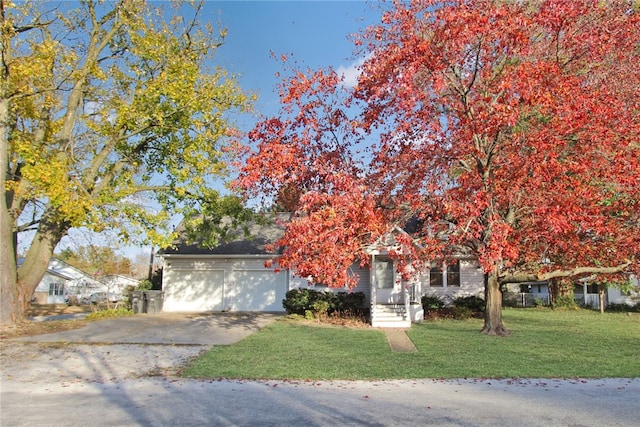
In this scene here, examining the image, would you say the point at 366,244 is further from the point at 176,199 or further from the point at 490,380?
the point at 176,199

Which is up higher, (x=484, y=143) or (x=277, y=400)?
(x=484, y=143)

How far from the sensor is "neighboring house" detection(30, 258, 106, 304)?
40750 millimetres

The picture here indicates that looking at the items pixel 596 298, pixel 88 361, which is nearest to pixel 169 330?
pixel 88 361

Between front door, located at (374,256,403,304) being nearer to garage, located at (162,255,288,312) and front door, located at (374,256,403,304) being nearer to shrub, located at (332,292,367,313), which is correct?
shrub, located at (332,292,367,313)

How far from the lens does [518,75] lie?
10023mm

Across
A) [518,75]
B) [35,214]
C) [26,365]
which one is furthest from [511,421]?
[35,214]

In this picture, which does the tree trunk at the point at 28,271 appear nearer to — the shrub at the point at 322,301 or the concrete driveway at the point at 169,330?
the concrete driveway at the point at 169,330

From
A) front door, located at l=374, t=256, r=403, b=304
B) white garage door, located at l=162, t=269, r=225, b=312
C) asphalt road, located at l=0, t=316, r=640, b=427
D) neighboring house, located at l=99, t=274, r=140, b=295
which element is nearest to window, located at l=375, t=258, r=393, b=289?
front door, located at l=374, t=256, r=403, b=304

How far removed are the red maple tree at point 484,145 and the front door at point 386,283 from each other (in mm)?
7456

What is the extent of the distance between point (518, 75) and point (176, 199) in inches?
449

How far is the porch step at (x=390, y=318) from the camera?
56.6 ft

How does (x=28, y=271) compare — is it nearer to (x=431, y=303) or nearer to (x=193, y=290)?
(x=193, y=290)

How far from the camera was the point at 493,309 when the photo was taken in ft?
46.2

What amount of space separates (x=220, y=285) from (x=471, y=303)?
452 inches
